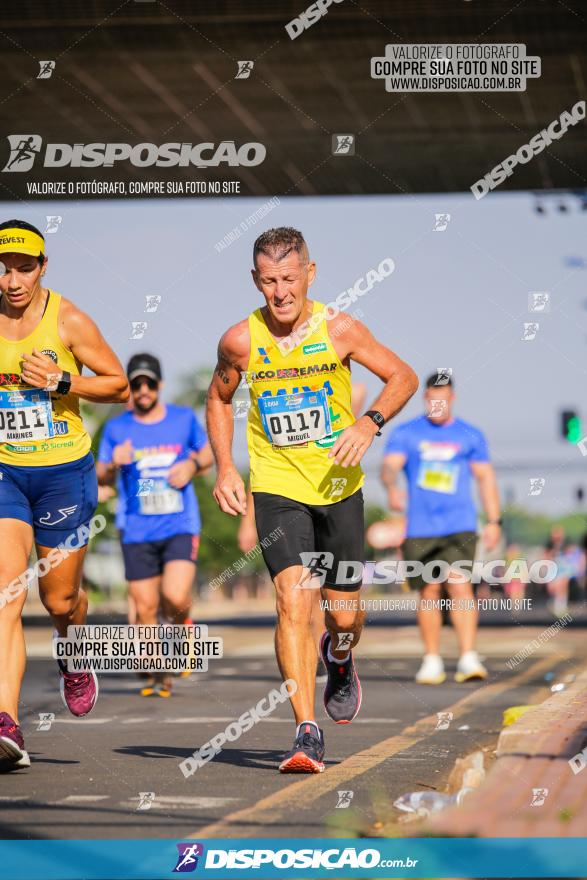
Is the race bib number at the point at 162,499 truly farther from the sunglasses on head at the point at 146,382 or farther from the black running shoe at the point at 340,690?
the black running shoe at the point at 340,690

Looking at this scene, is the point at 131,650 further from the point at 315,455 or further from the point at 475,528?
the point at 315,455

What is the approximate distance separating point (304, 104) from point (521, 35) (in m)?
4.54

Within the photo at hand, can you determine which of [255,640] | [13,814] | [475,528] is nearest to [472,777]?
[13,814]

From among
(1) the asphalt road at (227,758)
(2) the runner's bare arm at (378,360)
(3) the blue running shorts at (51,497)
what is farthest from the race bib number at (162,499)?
(2) the runner's bare arm at (378,360)

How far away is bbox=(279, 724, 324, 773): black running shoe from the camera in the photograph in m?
6.46

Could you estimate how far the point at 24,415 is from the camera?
22.4 ft

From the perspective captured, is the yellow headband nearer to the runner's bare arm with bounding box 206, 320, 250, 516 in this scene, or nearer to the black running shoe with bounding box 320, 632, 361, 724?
the runner's bare arm with bounding box 206, 320, 250, 516

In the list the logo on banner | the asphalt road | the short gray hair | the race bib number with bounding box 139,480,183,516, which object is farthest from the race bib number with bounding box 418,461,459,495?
the logo on banner

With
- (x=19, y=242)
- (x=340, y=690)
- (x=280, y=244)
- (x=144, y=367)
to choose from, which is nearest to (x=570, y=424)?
(x=144, y=367)

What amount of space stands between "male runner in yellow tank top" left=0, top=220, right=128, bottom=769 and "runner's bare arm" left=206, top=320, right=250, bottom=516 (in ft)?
1.40

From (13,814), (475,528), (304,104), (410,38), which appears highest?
(304,104)

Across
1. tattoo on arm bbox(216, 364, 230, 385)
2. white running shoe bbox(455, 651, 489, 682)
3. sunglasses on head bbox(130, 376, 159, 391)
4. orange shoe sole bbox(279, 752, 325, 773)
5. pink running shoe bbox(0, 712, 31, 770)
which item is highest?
sunglasses on head bbox(130, 376, 159, 391)

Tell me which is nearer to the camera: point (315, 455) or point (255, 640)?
point (315, 455)

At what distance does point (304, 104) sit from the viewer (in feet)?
49.5
